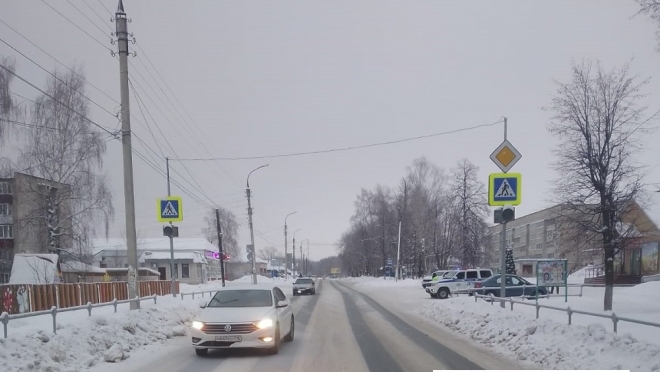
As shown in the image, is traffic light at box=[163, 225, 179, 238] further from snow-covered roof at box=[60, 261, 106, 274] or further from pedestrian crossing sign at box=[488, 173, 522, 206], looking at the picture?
snow-covered roof at box=[60, 261, 106, 274]

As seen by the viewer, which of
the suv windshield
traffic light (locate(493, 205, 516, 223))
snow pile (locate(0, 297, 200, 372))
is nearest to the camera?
snow pile (locate(0, 297, 200, 372))

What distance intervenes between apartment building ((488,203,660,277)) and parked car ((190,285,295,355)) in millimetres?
13901

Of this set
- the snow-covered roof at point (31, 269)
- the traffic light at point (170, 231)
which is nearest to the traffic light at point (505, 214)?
the traffic light at point (170, 231)

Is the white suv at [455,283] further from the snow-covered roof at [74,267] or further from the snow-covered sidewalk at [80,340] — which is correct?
the snow-covered roof at [74,267]

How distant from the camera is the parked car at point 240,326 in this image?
10.4 m

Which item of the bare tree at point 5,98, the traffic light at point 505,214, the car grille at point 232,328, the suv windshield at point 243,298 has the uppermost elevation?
the bare tree at point 5,98

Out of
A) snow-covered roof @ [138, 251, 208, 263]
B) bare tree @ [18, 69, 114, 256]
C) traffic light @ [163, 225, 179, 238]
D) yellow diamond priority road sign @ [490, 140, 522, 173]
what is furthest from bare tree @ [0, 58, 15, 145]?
snow-covered roof @ [138, 251, 208, 263]

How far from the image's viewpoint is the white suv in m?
33.2

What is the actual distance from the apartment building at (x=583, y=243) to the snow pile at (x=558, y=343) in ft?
26.7

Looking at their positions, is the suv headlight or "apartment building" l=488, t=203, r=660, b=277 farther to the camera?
"apartment building" l=488, t=203, r=660, b=277

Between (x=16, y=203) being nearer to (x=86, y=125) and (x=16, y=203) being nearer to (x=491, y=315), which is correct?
(x=86, y=125)

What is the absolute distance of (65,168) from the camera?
3142 cm

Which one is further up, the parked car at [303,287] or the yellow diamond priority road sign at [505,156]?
the yellow diamond priority road sign at [505,156]

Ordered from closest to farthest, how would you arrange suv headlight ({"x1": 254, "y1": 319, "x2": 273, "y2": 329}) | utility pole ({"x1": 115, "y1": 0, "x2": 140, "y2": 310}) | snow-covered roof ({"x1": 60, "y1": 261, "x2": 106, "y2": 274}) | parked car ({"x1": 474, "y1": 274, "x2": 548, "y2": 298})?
suv headlight ({"x1": 254, "y1": 319, "x2": 273, "y2": 329}) < utility pole ({"x1": 115, "y1": 0, "x2": 140, "y2": 310}) < parked car ({"x1": 474, "y1": 274, "x2": 548, "y2": 298}) < snow-covered roof ({"x1": 60, "y1": 261, "x2": 106, "y2": 274})
